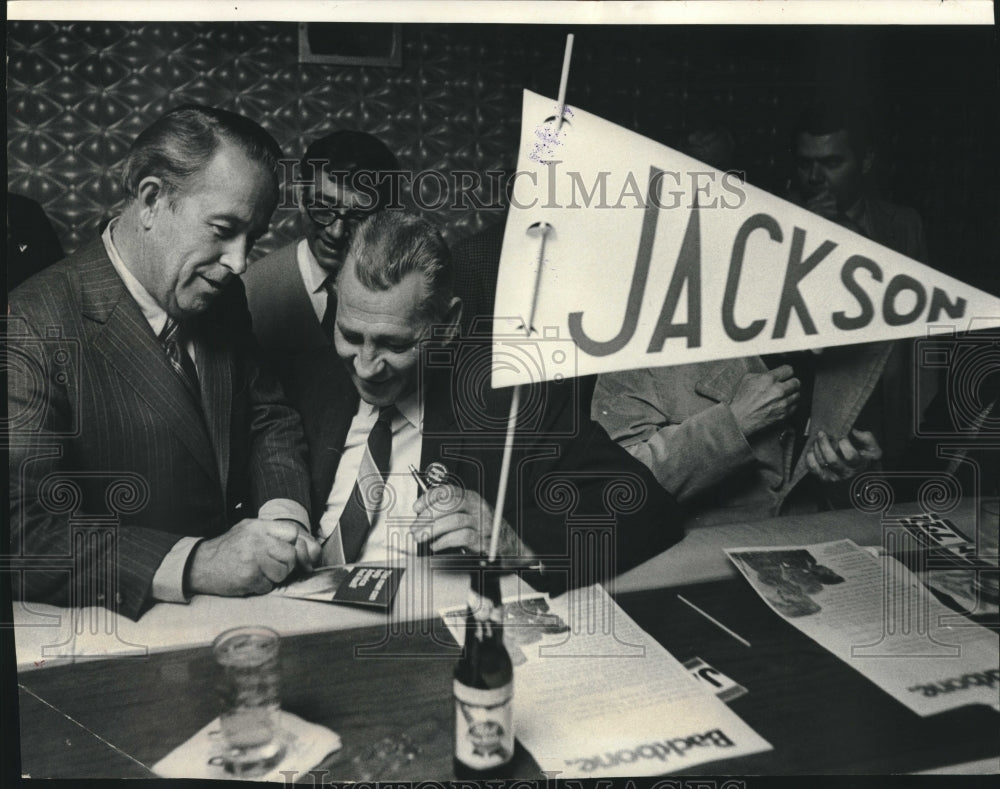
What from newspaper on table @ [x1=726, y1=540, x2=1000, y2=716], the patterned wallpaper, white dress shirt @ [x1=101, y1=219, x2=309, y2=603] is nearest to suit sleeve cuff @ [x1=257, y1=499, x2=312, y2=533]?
white dress shirt @ [x1=101, y1=219, x2=309, y2=603]

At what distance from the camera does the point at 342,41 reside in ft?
4.74

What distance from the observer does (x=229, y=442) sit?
57.7 inches

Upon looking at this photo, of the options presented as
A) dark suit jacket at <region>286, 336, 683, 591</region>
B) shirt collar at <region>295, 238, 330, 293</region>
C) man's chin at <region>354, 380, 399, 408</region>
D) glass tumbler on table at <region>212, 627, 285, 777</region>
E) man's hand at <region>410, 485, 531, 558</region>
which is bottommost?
glass tumbler on table at <region>212, 627, 285, 777</region>

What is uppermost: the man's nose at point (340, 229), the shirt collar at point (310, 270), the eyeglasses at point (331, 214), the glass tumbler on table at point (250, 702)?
the eyeglasses at point (331, 214)

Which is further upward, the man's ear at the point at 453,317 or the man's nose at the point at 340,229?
the man's nose at the point at 340,229

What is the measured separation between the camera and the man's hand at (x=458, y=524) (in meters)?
1.46

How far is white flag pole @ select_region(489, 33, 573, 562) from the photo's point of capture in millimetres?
1434

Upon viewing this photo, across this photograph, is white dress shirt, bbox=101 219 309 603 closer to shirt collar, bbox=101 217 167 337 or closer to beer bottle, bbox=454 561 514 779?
shirt collar, bbox=101 217 167 337

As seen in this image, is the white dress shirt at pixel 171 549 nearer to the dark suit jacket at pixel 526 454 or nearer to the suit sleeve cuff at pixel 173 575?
the suit sleeve cuff at pixel 173 575

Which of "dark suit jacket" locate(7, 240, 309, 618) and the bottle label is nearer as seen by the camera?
the bottle label

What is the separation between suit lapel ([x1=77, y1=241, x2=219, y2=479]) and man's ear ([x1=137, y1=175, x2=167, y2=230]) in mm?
92

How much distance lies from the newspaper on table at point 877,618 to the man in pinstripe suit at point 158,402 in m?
0.87

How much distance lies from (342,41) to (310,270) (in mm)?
407

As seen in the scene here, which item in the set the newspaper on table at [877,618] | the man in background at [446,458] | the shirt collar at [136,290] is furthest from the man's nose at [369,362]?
the newspaper on table at [877,618]
